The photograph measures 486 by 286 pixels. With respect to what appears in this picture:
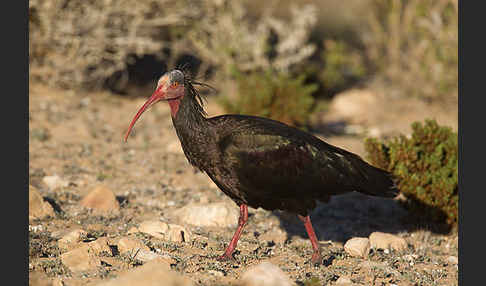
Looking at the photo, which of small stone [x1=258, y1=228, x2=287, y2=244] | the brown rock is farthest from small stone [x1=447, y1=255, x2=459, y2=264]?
the brown rock

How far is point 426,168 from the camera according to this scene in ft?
23.9

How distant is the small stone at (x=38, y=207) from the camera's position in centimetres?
632

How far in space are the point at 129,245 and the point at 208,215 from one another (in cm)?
147

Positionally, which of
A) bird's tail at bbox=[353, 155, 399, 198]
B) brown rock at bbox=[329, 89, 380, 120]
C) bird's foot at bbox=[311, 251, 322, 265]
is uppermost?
brown rock at bbox=[329, 89, 380, 120]

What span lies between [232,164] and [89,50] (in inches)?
272

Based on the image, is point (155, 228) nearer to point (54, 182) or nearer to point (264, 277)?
point (54, 182)

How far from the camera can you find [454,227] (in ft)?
23.6

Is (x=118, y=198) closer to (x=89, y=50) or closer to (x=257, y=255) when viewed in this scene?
(x=257, y=255)

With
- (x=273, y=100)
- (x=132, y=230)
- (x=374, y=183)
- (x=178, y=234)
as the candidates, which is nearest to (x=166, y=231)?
(x=178, y=234)

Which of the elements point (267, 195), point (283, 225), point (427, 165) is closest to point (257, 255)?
point (267, 195)

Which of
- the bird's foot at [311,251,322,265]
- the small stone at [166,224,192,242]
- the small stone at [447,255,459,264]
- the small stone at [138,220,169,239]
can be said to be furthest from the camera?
the small stone at [447,255,459,264]

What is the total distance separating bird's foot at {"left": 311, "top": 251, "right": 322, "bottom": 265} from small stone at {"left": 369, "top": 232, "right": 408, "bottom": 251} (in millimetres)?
1013

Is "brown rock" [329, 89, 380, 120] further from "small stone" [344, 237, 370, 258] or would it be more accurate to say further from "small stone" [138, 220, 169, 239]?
"small stone" [138, 220, 169, 239]

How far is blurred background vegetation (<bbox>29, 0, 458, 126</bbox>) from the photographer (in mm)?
10594
